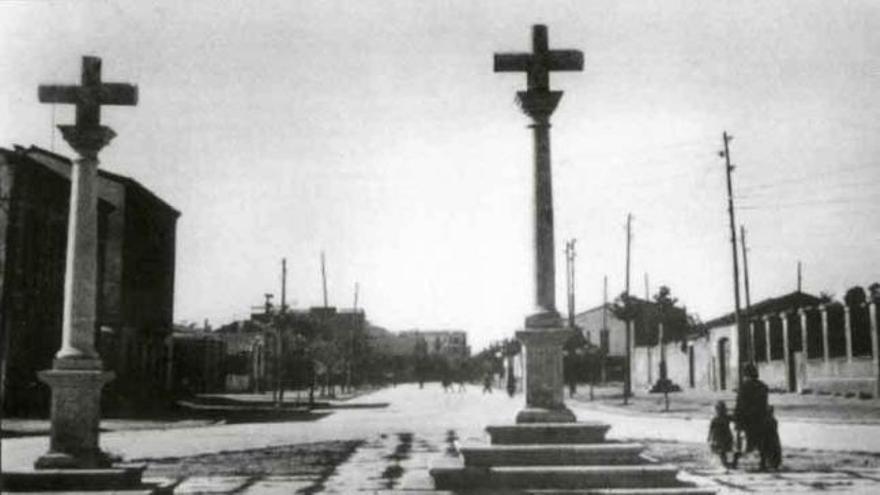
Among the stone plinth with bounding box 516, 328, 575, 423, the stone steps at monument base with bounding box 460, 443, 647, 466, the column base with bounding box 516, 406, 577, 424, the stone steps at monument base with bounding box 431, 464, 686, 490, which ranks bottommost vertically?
the stone steps at monument base with bounding box 431, 464, 686, 490

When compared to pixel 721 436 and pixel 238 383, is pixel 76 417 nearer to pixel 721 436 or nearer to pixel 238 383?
pixel 721 436

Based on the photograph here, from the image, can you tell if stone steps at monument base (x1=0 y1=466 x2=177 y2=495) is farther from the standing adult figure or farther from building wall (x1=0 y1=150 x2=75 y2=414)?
building wall (x1=0 y1=150 x2=75 y2=414)

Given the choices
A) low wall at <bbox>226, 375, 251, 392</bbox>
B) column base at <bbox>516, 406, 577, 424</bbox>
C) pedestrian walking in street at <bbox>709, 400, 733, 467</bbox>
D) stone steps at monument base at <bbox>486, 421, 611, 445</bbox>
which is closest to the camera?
stone steps at monument base at <bbox>486, 421, 611, 445</bbox>

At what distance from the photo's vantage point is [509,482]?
10789 mm

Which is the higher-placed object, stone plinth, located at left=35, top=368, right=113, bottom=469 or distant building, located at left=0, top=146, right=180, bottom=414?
distant building, located at left=0, top=146, right=180, bottom=414

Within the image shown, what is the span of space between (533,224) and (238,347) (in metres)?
75.6

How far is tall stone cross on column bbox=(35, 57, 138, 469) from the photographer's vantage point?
1052cm

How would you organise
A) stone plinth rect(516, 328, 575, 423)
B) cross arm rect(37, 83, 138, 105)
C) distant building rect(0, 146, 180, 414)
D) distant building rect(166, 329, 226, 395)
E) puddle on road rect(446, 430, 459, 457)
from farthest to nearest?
distant building rect(166, 329, 226, 395)
distant building rect(0, 146, 180, 414)
puddle on road rect(446, 430, 459, 457)
stone plinth rect(516, 328, 575, 423)
cross arm rect(37, 83, 138, 105)

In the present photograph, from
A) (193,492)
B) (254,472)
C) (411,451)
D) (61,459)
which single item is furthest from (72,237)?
(411,451)

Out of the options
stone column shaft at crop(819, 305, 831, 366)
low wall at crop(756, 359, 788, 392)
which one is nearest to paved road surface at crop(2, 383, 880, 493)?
stone column shaft at crop(819, 305, 831, 366)

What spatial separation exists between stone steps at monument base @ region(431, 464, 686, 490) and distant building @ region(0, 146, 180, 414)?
1598 centimetres

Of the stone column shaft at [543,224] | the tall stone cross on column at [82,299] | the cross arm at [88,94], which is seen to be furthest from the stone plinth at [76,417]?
the stone column shaft at [543,224]

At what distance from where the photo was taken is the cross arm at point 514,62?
12.3 metres

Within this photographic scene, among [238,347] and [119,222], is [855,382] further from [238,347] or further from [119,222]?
[238,347]
